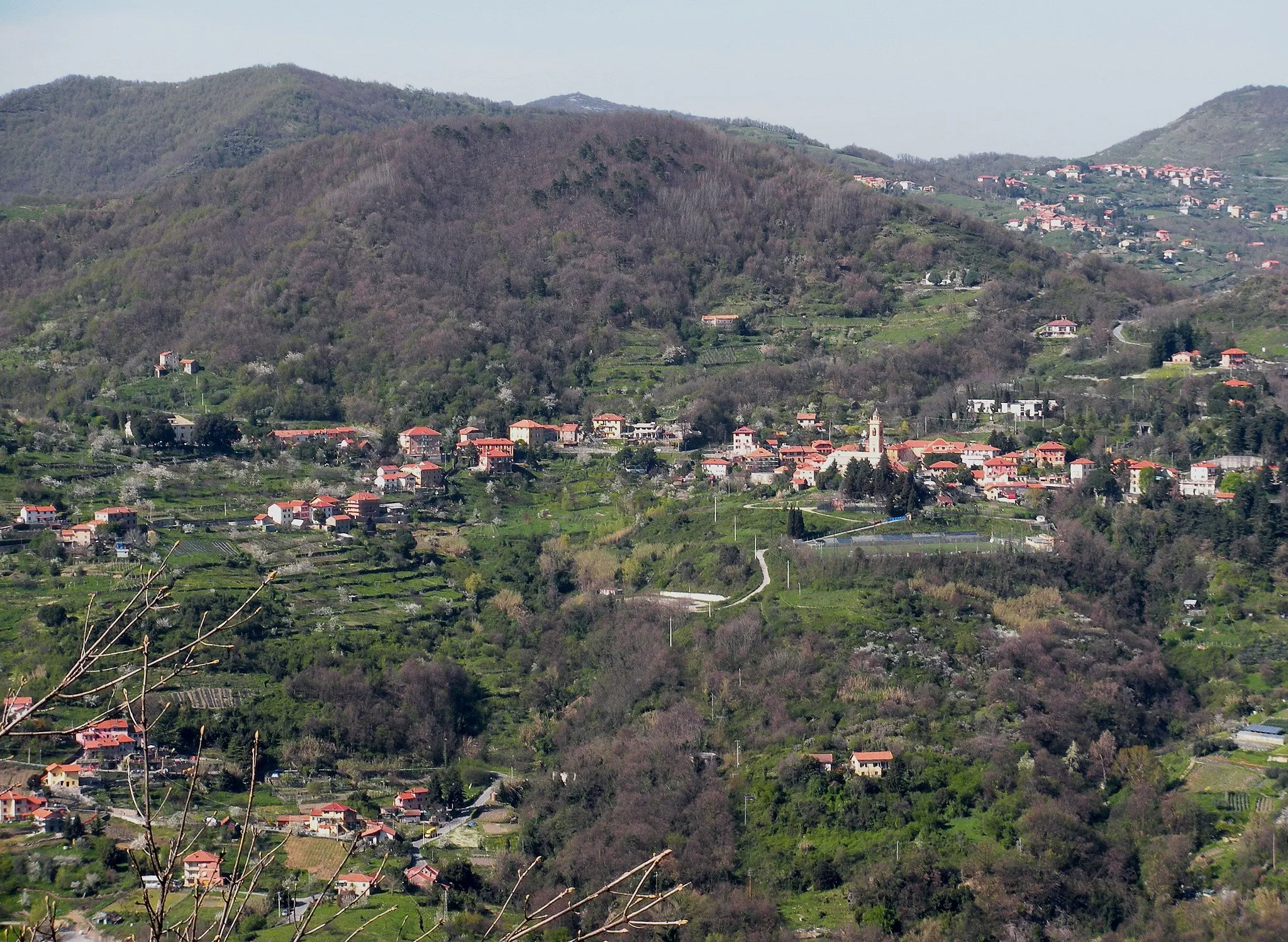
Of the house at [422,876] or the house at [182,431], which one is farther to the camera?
the house at [182,431]

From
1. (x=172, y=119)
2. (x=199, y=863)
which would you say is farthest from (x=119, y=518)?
(x=172, y=119)

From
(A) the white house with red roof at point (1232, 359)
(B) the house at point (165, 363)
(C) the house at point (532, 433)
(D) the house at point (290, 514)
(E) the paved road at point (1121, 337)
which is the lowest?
(D) the house at point (290, 514)

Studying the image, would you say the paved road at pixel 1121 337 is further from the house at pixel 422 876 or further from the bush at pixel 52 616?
the house at pixel 422 876

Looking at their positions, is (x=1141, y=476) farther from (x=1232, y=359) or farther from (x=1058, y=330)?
(x=1058, y=330)

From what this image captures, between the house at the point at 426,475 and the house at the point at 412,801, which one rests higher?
the house at the point at 426,475

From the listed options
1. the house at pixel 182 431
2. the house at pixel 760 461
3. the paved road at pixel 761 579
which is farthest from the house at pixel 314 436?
the paved road at pixel 761 579

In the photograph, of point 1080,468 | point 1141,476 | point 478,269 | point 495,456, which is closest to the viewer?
point 1141,476

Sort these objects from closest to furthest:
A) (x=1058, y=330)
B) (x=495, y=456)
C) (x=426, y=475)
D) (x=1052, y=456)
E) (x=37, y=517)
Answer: (x=37, y=517)
(x=1052, y=456)
(x=426, y=475)
(x=495, y=456)
(x=1058, y=330)

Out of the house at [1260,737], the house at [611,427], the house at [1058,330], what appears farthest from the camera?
the house at [1058,330]
